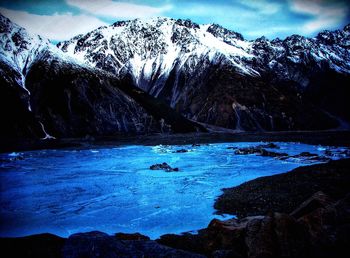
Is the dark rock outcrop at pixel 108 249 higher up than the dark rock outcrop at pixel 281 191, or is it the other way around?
the dark rock outcrop at pixel 108 249

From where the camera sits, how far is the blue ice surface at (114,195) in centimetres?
1608

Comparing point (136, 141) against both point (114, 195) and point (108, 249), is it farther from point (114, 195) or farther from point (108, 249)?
point (108, 249)

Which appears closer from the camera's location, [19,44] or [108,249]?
[108,249]

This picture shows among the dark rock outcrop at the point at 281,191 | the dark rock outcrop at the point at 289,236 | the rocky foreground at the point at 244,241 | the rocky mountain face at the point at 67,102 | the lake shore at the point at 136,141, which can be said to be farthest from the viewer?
the rocky mountain face at the point at 67,102

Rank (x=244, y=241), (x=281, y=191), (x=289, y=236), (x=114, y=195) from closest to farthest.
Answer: (x=289, y=236) < (x=244, y=241) < (x=281, y=191) < (x=114, y=195)

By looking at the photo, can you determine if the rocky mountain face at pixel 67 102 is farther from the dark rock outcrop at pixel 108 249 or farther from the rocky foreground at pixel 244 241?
the dark rock outcrop at pixel 108 249

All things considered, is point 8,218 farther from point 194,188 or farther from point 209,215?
point 194,188

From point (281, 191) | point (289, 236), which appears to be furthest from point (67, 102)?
point (289, 236)

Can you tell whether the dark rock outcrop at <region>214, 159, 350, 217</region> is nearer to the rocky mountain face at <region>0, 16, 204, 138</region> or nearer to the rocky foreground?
the rocky foreground

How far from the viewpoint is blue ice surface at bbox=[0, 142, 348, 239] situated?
1608cm

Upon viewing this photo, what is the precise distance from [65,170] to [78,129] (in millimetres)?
75589

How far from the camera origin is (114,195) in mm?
22812

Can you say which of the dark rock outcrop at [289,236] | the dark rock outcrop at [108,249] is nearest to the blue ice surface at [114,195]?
the dark rock outcrop at [289,236]

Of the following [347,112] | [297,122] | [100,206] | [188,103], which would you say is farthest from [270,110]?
[100,206]
